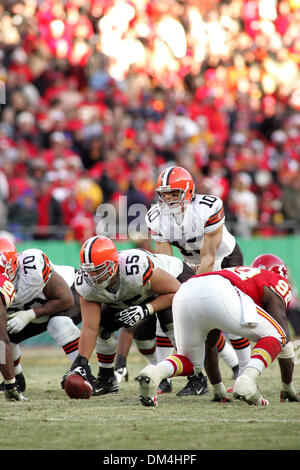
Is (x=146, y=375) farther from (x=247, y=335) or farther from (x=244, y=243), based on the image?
(x=244, y=243)

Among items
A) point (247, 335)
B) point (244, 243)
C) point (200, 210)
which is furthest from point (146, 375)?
point (244, 243)

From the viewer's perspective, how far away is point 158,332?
7719 millimetres

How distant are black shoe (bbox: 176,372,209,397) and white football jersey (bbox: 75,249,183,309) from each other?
85 centimetres

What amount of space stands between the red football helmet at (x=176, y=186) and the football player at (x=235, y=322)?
5.17ft

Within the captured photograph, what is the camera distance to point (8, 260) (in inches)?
287

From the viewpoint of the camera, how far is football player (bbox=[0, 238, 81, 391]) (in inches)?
296

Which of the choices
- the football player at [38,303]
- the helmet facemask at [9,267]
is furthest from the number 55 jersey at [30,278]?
the helmet facemask at [9,267]

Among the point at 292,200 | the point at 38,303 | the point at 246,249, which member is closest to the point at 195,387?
the point at 38,303

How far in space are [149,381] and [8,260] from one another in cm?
199

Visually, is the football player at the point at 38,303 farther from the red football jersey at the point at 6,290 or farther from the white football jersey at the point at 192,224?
the white football jersey at the point at 192,224

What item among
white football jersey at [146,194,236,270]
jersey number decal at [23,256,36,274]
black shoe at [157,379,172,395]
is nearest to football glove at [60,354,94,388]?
black shoe at [157,379,172,395]

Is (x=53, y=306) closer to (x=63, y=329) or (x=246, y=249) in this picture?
(x=63, y=329)

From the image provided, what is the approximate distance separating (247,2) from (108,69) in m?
5.52

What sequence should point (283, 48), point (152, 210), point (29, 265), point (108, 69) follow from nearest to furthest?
point (29, 265) < point (152, 210) < point (108, 69) < point (283, 48)
